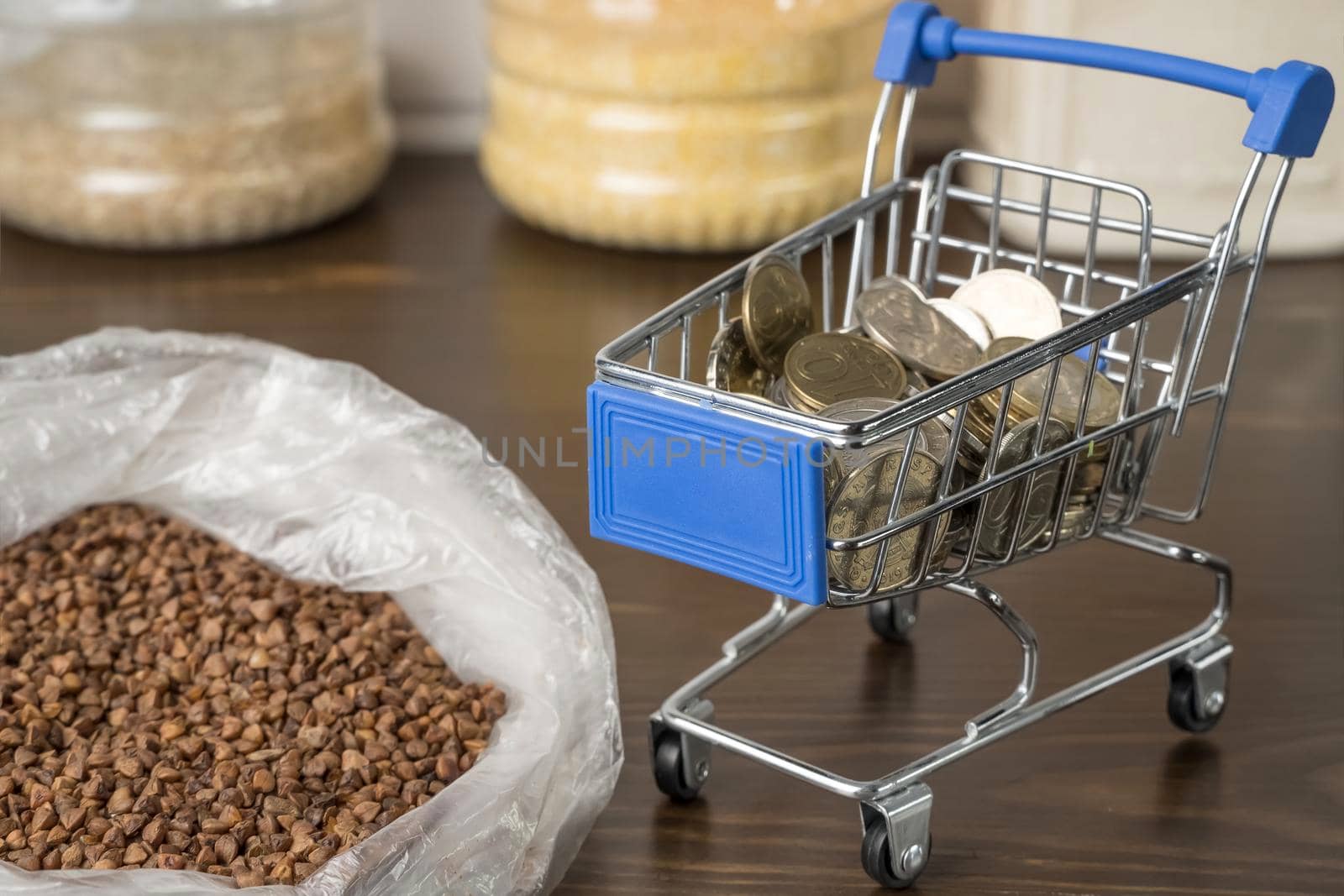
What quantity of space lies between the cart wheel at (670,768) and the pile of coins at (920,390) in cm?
19

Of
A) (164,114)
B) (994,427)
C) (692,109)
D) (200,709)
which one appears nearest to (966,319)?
(994,427)

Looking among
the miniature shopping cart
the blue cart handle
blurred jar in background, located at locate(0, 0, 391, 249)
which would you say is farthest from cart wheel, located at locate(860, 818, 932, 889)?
blurred jar in background, located at locate(0, 0, 391, 249)

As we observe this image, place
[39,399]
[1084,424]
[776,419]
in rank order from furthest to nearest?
[39,399]
[1084,424]
[776,419]

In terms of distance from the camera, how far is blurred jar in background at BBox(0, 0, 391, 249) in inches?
72.6

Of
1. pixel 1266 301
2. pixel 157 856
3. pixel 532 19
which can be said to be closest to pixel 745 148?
pixel 532 19

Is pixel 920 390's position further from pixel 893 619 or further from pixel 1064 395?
pixel 893 619

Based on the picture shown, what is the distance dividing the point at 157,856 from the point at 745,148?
1161 mm

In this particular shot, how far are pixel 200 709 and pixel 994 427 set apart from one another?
1.73 ft

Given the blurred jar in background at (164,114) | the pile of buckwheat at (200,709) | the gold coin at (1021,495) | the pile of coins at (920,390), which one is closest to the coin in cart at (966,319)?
the pile of coins at (920,390)

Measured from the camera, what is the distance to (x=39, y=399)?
1247 mm

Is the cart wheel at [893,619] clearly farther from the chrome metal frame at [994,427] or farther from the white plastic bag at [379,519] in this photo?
the white plastic bag at [379,519]

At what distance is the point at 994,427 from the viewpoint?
3.07 feet

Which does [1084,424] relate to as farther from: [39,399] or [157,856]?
[39,399]

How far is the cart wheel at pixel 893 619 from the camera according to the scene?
4.00 ft
